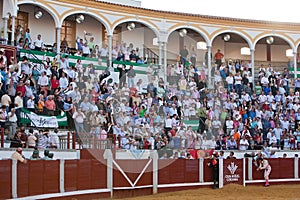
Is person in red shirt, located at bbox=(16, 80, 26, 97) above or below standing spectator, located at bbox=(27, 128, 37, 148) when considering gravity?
above

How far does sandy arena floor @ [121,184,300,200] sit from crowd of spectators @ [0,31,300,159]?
3.89ft

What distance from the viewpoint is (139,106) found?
542 inches

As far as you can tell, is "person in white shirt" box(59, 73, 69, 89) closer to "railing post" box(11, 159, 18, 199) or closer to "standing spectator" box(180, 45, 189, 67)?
"standing spectator" box(180, 45, 189, 67)

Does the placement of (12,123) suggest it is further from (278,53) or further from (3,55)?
(278,53)

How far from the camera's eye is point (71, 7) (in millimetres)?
23250

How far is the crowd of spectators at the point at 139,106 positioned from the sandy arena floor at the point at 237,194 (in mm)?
1186

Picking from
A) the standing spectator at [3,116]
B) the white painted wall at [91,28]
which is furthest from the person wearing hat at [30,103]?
the white painted wall at [91,28]

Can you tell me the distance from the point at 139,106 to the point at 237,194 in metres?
4.20

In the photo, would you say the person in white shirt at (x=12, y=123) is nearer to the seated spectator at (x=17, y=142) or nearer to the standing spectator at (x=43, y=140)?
the seated spectator at (x=17, y=142)

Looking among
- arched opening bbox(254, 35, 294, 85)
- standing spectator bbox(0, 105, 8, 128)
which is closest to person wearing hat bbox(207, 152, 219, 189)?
standing spectator bbox(0, 105, 8, 128)

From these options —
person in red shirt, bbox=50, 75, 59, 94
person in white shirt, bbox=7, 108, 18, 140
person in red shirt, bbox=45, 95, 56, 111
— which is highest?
person in red shirt, bbox=50, 75, 59, 94

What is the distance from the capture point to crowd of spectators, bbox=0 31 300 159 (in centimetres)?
1348

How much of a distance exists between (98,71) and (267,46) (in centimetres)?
1617

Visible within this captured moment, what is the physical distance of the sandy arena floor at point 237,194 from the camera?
1530 cm
